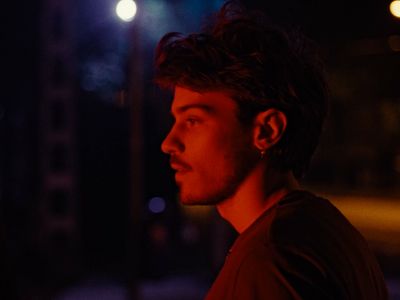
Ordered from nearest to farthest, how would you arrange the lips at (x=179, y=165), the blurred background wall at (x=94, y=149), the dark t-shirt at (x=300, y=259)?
the dark t-shirt at (x=300, y=259) < the lips at (x=179, y=165) < the blurred background wall at (x=94, y=149)

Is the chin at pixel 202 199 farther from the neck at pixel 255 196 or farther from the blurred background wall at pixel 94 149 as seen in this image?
the blurred background wall at pixel 94 149

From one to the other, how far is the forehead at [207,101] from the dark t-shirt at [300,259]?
1.06 ft

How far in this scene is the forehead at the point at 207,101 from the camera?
86.7 inches

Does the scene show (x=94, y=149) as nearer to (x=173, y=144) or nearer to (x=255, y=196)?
A: (x=173, y=144)

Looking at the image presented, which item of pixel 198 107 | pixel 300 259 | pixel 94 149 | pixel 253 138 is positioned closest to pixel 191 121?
pixel 198 107

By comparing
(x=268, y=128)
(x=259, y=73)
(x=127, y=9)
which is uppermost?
(x=127, y=9)

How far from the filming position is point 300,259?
177 centimetres

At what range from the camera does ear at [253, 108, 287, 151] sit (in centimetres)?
220

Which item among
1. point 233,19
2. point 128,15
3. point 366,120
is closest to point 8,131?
point 128,15

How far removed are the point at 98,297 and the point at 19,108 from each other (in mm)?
5585

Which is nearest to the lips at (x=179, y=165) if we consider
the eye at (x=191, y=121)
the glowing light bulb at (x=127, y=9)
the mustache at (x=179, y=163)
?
the mustache at (x=179, y=163)

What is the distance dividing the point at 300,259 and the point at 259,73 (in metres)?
0.69

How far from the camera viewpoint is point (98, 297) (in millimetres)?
12781

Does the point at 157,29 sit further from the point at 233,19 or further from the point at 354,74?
the point at 233,19
